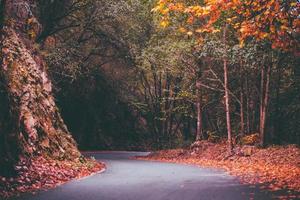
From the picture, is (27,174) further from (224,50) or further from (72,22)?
(72,22)

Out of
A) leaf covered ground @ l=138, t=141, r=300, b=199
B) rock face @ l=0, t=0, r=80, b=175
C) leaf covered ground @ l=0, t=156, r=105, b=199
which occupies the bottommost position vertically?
leaf covered ground @ l=138, t=141, r=300, b=199

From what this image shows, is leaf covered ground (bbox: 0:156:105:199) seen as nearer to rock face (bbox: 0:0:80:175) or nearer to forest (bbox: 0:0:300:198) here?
forest (bbox: 0:0:300:198)

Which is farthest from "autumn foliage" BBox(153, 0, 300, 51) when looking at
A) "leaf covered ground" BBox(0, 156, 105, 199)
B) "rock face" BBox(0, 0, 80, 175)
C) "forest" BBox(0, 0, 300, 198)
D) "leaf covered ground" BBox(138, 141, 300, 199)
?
"leaf covered ground" BBox(0, 156, 105, 199)

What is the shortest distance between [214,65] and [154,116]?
356 inches

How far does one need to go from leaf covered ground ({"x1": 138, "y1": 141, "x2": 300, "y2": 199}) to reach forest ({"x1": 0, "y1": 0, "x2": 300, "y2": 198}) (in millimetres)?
137

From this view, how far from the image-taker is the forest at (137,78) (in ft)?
36.2

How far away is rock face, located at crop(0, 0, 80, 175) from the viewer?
451 inches

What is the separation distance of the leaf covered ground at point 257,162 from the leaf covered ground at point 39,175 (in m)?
5.74

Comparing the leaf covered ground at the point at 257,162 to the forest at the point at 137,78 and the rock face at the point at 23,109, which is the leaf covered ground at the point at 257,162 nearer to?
the forest at the point at 137,78

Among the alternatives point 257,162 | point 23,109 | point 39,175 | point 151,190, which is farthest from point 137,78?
point 151,190

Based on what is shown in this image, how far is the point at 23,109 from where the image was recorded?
45.9ft

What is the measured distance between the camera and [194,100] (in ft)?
96.6

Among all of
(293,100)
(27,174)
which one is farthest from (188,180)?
(293,100)

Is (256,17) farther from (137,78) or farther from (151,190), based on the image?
(137,78)
